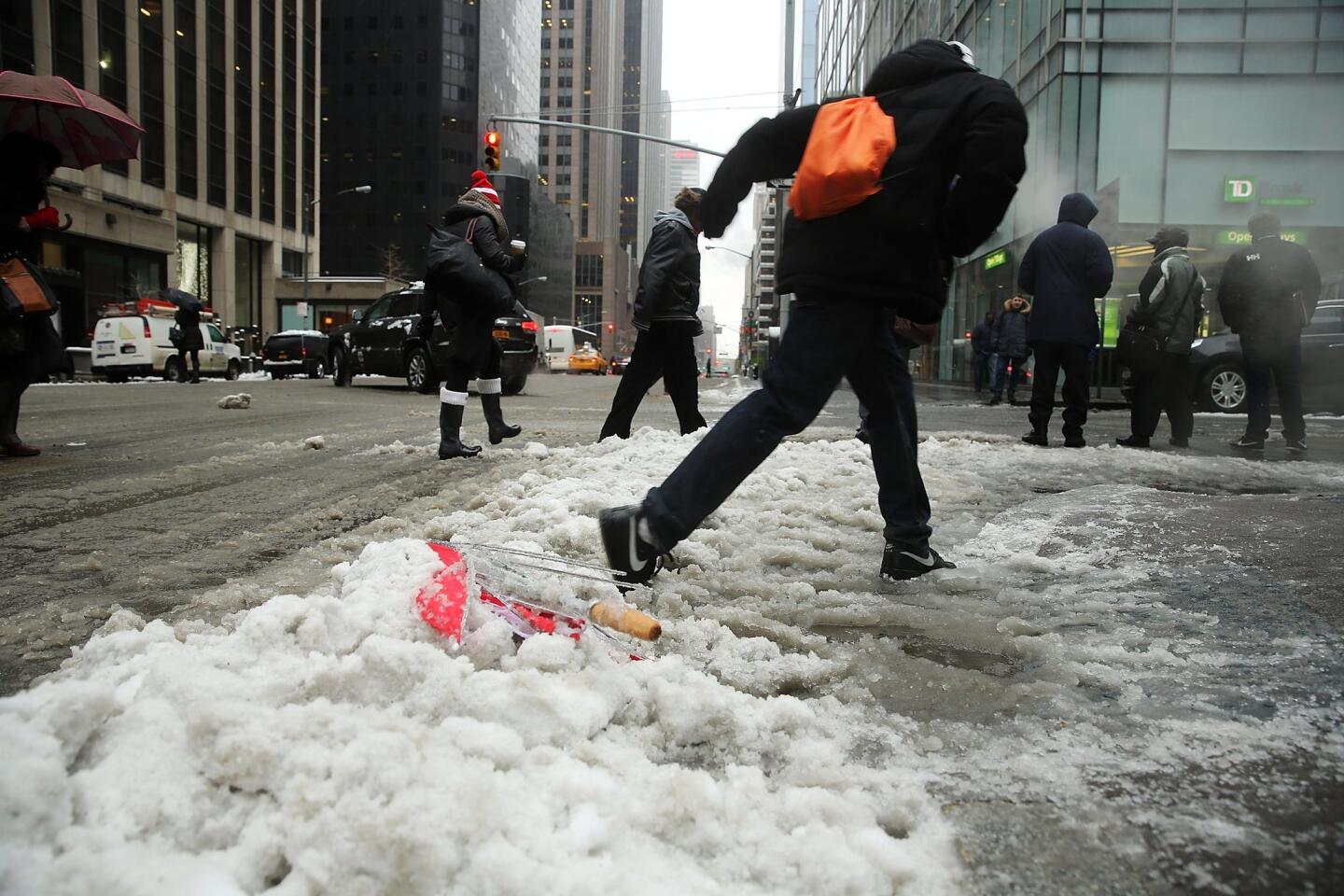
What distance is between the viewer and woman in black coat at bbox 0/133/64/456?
17.3ft

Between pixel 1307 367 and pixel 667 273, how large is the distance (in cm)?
1080

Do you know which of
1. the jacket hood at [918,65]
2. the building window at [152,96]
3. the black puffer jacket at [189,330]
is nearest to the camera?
the jacket hood at [918,65]

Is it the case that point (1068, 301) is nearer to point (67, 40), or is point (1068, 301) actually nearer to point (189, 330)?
point (189, 330)

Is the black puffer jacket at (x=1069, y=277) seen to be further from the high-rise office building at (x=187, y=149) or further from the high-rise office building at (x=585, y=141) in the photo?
the high-rise office building at (x=585, y=141)

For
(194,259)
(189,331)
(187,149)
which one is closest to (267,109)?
(187,149)

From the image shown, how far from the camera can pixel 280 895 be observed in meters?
1.18

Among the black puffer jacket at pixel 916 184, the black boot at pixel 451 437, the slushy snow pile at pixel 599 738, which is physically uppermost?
the black puffer jacket at pixel 916 184

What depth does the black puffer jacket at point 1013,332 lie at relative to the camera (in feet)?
51.4

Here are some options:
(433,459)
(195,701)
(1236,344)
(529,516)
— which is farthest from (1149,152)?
(195,701)

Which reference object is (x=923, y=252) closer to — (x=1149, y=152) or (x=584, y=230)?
(x=1149, y=152)

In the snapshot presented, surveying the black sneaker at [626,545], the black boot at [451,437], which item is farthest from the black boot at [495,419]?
the black sneaker at [626,545]

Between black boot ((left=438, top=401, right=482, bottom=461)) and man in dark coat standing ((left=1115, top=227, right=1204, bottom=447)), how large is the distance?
5412 millimetres

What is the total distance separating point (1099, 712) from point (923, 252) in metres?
1.46

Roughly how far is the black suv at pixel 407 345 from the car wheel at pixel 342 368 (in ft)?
1.27
